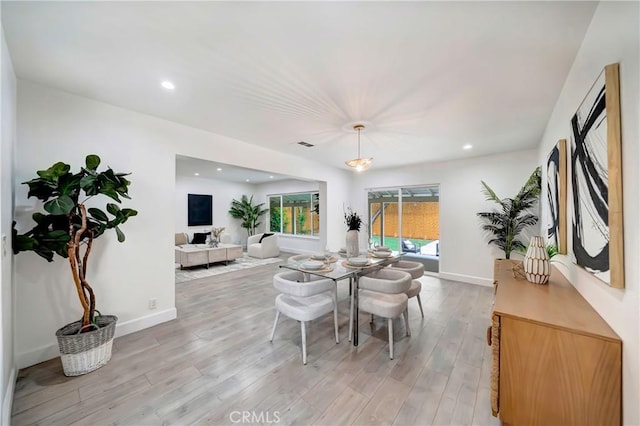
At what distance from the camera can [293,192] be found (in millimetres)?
8359

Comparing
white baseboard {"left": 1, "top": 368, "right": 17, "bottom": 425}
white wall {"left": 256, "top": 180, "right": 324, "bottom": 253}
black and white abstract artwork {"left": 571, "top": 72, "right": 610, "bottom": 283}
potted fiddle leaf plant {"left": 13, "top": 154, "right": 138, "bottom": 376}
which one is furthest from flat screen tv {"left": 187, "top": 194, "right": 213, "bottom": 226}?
black and white abstract artwork {"left": 571, "top": 72, "right": 610, "bottom": 283}

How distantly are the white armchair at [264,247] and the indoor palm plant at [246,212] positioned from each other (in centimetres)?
151

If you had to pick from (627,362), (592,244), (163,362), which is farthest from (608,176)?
(163,362)

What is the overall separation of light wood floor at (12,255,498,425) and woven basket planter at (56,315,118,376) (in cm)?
8

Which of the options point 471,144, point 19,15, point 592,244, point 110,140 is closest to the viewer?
point 592,244

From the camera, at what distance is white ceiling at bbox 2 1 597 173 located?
55.6 inches

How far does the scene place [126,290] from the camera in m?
2.73

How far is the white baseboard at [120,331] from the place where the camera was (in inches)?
84.8

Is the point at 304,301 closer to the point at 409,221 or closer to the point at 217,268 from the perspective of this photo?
the point at 409,221

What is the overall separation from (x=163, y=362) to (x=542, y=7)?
385 centimetres

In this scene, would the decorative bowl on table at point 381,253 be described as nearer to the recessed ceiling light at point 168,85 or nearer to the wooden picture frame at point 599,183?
the wooden picture frame at point 599,183

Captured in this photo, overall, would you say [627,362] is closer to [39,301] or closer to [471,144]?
[471,144]

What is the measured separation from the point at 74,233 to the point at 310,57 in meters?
2.49

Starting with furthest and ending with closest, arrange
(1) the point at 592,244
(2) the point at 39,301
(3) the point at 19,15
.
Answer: (2) the point at 39,301
(3) the point at 19,15
(1) the point at 592,244
